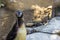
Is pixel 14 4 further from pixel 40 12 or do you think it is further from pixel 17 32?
pixel 17 32

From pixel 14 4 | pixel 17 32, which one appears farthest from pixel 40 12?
pixel 17 32

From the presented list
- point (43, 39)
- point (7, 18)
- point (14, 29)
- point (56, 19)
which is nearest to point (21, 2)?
point (7, 18)

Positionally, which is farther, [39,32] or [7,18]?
[7,18]

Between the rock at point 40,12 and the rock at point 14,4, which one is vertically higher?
the rock at point 14,4

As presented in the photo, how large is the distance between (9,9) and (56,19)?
1.84 metres

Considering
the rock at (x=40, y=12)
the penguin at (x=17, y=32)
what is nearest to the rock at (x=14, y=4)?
the rock at (x=40, y=12)

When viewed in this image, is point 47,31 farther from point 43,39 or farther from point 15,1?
point 15,1

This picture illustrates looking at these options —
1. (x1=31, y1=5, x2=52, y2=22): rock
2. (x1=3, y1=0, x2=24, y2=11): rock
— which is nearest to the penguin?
(x1=31, y1=5, x2=52, y2=22): rock

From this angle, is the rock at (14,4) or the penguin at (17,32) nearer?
the penguin at (17,32)

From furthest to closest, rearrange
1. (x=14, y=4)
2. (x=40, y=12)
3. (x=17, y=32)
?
1. (x=14, y=4)
2. (x=40, y=12)
3. (x=17, y=32)

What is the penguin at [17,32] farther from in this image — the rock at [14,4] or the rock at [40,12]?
the rock at [14,4]

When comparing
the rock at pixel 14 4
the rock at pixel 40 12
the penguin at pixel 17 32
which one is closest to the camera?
the penguin at pixel 17 32

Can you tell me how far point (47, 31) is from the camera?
10.9 ft

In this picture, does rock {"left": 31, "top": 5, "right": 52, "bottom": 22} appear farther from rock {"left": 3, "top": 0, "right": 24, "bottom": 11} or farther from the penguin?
the penguin
